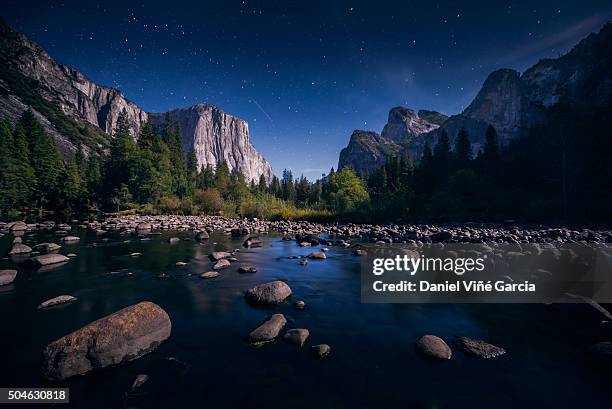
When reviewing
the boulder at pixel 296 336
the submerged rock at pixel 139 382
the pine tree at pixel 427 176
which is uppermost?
the pine tree at pixel 427 176

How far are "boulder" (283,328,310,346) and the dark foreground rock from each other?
295cm

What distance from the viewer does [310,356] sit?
15.0 ft

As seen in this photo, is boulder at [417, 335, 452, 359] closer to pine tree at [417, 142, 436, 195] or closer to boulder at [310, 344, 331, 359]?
A: boulder at [310, 344, 331, 359]

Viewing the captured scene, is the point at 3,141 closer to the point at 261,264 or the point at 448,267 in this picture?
the point at 261,264

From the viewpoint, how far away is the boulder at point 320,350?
4.56 meters

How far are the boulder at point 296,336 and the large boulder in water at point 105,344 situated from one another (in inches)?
94.8

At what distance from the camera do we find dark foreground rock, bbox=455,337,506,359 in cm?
457

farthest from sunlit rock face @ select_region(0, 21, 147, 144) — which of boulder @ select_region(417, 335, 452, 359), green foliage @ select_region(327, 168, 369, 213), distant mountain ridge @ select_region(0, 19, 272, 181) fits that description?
boulder @ select_region(417, 335, 452, 359)

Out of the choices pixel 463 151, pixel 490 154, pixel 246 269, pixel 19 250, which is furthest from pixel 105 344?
pixel 463 151

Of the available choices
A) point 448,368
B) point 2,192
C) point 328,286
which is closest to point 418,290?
point 328,286

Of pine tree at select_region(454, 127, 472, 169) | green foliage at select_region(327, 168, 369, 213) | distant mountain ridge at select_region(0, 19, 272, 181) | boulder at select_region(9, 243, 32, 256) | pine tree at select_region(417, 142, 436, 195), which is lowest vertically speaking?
boulder at select_region(9, 243, 32, 256)

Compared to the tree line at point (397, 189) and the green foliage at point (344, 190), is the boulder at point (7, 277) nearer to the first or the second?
the tree line at point (397, 189)

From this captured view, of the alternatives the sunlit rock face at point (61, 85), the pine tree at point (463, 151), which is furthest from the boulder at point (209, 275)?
the sunlit rock face at point (61, 85)

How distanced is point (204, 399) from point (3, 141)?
59016 millimetres
